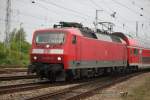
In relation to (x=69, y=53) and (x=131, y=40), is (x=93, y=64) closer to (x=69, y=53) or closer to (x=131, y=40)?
(x=69, y=53)

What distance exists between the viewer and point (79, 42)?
2170 cm

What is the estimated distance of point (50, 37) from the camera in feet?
67.9

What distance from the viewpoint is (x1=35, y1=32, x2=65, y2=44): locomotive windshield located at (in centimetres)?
2052

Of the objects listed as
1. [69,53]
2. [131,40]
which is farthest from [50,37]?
[131,40]

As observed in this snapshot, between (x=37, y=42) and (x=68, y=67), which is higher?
(x=37, y=42)

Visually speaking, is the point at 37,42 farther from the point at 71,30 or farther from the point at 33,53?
the point at 71,30

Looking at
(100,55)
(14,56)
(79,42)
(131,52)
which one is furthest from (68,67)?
(14,56)

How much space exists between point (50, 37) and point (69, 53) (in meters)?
1.35

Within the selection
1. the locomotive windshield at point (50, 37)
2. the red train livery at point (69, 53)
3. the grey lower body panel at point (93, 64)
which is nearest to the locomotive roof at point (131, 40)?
the grey lower body panel at point (93, 64)

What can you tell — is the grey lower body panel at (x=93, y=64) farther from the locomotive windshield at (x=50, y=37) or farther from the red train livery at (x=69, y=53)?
the locomotive windshield at (x=50, y=37)

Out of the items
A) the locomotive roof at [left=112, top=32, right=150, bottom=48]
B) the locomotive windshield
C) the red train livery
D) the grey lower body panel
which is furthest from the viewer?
the locomotive roof at [left=112, top=32, right=150, bottom=48]

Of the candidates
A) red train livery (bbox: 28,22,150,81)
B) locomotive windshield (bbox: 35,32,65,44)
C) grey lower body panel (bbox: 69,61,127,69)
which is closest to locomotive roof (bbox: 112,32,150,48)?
grey lower body panel (bbox: 69,61,127,69)

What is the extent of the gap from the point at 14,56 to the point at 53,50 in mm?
30188

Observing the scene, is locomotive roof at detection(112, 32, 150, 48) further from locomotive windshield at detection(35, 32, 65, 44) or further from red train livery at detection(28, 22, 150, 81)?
locomotive windshield at detection(35, 32, 65, 44)
